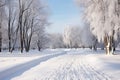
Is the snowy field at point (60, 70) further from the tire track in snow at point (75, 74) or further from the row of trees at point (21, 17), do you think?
the row of trees at point (21, 17)

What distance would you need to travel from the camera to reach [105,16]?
32156mm

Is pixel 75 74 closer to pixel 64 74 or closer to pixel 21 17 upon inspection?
pixel 64 74

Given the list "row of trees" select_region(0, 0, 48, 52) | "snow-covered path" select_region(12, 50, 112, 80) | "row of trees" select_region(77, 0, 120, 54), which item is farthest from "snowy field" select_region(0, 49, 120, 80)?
"row of trees" select_region(0, 0, 48, 52)

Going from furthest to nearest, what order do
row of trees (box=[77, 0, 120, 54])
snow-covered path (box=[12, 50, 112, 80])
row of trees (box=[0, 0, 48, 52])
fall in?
1. row of trees (box=[0, 0, 48, 52])
2. row of trees (box=[77, 0, 120, 54])
3. snow-covered path (box=[12, 50, 112, 80])

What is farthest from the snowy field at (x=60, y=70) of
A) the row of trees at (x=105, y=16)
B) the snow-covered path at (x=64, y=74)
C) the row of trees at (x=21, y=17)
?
the row of trees at (x=21, y=17)

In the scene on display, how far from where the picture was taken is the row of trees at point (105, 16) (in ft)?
98.1

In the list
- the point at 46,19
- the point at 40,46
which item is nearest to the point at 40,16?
the point at 46,19

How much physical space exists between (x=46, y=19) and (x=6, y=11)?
1196 centimetres

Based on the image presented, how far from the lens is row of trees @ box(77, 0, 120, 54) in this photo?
29891 millimetres

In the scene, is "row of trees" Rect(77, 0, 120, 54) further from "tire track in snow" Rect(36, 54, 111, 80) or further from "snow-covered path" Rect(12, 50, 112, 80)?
"tire track in snow" Rect(36, 54, 111, 80)

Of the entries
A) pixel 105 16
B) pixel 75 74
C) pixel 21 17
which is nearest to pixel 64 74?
pixel 75 74

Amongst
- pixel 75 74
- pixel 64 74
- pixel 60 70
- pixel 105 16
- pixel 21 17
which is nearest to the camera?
pixel 75 74

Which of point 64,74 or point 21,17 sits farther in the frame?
point 21,17

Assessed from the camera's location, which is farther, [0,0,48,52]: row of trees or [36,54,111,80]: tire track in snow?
[0,0,48,52]: row of trees
